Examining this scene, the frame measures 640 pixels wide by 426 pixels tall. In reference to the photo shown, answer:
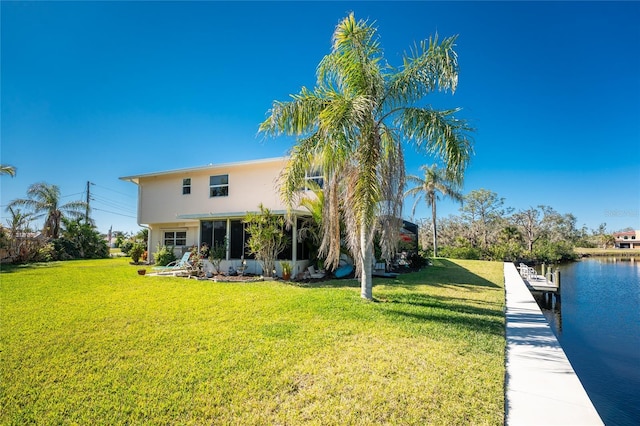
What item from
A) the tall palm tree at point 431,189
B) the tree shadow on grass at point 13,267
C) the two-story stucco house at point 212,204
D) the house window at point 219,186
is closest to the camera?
the two-story stucco house at point 212,204

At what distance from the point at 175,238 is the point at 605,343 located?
880 inches

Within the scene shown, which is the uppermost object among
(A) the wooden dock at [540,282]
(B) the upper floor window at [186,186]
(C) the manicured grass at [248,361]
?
(B) the upper floor window at [186,186]

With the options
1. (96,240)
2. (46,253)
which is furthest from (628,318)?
(96,240)

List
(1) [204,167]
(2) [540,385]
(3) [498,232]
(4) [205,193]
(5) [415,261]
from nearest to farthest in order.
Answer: (2) [540,385] < (1) [204,167] < (5) [415,261] < (4) [205,193] < (3) [498,232]

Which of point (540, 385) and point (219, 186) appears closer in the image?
point (540, 385)

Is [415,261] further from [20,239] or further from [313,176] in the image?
[20,239]

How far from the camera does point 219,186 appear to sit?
19000 millimetres

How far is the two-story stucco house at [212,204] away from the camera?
14.8 metres

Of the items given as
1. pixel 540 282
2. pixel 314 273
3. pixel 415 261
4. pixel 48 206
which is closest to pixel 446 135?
pixel 314 273

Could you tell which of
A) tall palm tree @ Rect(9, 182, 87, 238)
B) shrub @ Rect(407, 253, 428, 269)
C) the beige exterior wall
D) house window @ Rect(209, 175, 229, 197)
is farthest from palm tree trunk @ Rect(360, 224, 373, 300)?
tall palm tree @ Rect(9, 182, 87, 238)

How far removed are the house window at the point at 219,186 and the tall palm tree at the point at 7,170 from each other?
37.4 feet

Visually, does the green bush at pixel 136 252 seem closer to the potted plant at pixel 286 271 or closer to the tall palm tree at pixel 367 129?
the potted plant at pixel 286 271

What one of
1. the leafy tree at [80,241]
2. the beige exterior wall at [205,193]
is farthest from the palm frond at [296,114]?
the leafy tree at [80,241]

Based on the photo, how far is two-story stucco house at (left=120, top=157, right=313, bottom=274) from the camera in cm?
1477
